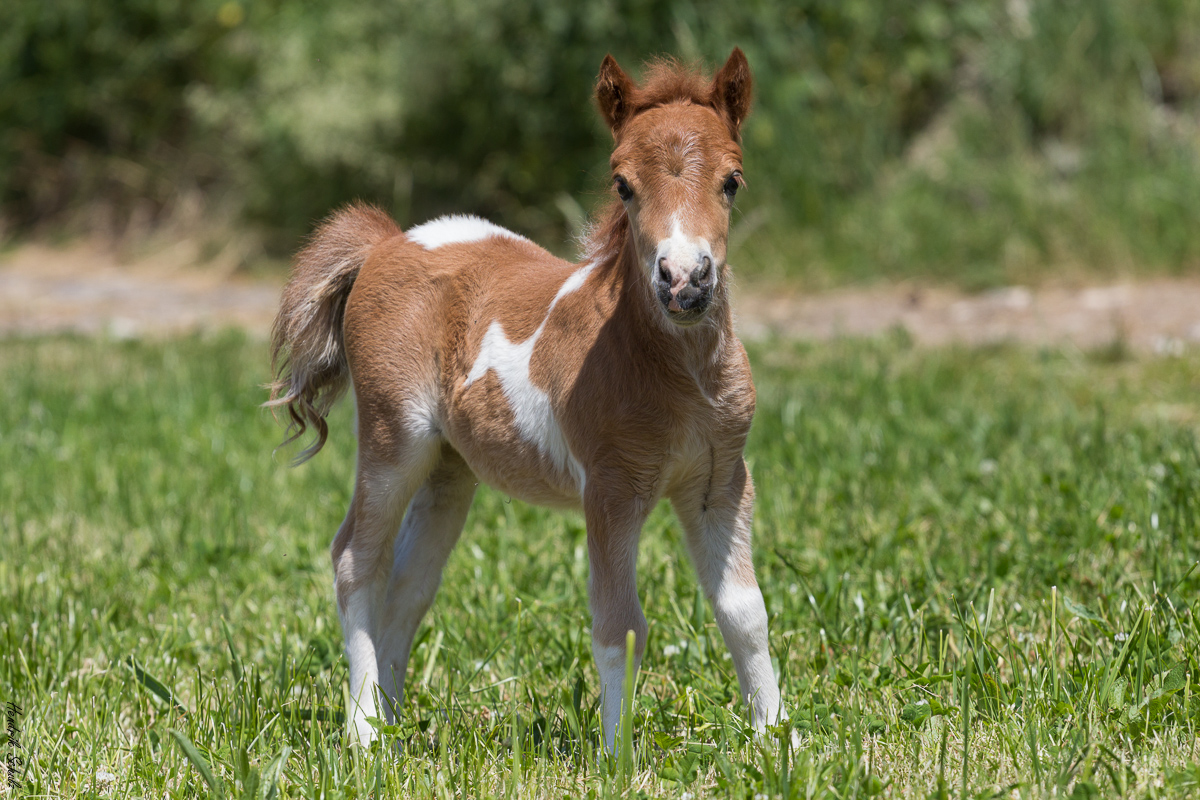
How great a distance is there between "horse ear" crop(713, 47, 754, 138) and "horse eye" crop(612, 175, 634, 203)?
319mm

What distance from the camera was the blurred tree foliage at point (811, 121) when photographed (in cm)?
814

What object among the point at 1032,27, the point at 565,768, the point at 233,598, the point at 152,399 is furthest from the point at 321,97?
the point at 565,768

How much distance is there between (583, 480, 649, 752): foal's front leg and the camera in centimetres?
251

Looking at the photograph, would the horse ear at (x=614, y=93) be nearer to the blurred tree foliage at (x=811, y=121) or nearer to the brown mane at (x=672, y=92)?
the brown mane at (x=672, y=92)

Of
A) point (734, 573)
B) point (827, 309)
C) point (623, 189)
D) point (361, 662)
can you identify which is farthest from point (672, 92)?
point (827, 309)

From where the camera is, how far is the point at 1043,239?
313 inches

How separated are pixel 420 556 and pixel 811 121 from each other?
6863 mm

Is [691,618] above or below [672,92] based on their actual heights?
below

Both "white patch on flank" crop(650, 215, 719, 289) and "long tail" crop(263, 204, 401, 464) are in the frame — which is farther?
"long tail" crop(263, 204, 401, 464)

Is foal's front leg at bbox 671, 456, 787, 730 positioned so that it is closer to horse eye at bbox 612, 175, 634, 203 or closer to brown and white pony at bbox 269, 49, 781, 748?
brown and white pony at bbox 269, 49, 781, 748

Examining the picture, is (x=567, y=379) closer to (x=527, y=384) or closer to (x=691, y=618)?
(x=527, y=384)

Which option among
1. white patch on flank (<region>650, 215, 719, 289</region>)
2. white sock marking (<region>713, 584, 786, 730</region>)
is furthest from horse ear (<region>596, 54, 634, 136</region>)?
white sock marking (<region>713, 584, 786, 730</region>)

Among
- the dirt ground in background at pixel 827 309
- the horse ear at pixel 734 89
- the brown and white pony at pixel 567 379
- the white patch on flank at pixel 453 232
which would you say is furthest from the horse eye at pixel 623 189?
the dirt ground in background at pixel 827 309

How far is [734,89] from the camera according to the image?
2607mm
